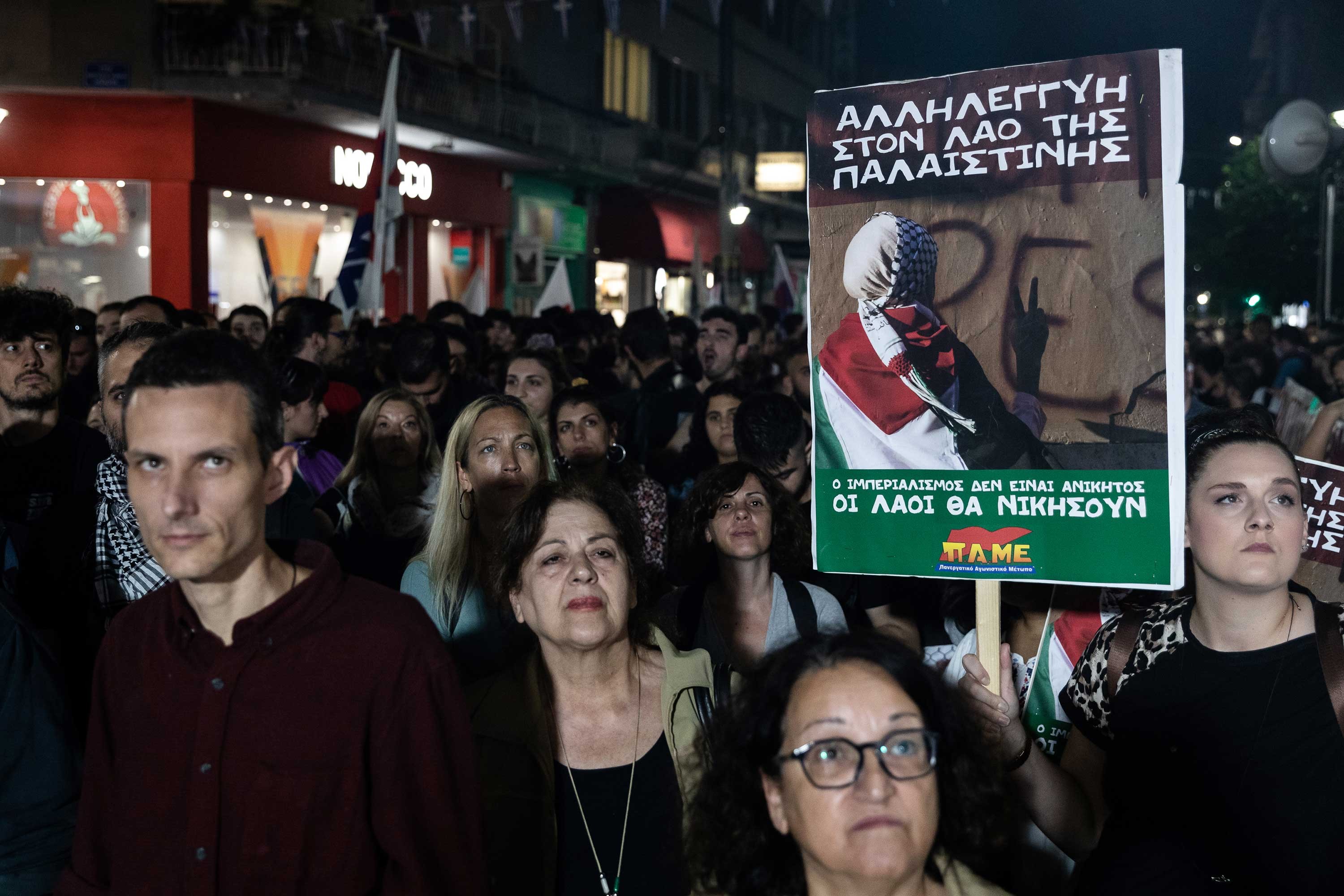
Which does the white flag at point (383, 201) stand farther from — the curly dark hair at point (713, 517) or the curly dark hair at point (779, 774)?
the curly dark hair at point (779, 774)

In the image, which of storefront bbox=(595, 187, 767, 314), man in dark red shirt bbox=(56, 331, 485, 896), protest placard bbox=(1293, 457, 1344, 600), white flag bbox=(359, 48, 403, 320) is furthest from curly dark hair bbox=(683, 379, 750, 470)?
storefront bbox=(595, 187, 767, 314)

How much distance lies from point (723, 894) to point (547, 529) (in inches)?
49.6

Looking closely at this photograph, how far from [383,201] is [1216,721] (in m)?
8.56

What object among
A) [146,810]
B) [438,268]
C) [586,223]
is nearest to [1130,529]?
[146,810]

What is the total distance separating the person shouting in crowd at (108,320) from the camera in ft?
28.4

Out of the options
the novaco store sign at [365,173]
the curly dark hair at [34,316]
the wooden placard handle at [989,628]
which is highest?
the novaco store sign at [365,173]

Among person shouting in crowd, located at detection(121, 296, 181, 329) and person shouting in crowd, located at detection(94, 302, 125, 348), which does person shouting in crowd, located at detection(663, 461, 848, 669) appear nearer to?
person shouting in crowd, located at detection(121, 296, 181, 329)

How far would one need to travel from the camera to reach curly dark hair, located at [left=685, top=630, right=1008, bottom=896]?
253 centimetres

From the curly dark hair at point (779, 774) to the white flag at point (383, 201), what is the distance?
27.7 ft

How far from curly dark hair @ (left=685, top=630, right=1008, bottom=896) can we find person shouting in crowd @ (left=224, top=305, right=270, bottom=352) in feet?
25.0

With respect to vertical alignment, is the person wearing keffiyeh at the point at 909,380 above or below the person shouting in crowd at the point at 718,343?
below

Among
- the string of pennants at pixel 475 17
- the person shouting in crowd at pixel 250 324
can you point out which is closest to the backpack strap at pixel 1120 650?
the person shouting in crowd at pixel 250 324

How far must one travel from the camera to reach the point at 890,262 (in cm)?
363

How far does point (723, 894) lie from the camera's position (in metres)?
2.64
